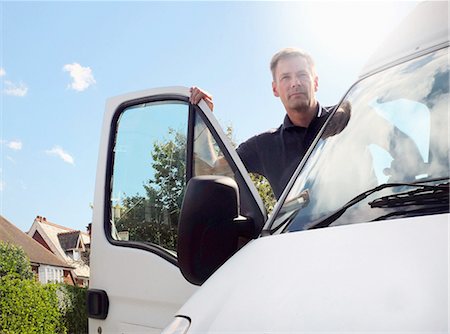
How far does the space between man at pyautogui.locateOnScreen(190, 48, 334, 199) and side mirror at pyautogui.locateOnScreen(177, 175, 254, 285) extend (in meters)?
0.84

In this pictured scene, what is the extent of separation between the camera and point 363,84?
1.93m

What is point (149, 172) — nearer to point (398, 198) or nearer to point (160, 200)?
point (160, 200)

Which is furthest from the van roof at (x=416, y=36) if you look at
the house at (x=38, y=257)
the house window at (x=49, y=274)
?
the house window at (x=49, y=274)

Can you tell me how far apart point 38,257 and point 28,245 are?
180 centimetres

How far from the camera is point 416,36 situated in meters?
1.82

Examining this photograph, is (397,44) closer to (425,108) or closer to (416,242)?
(425,108)

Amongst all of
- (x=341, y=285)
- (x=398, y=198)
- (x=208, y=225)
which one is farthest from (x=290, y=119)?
(x=341, y=285)

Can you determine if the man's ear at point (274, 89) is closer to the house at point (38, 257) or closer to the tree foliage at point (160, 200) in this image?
the tree foliage at point (160, 200)

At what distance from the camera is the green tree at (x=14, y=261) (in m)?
22.0

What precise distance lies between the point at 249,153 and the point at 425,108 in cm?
132

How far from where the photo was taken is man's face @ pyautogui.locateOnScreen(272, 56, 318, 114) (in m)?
2.70

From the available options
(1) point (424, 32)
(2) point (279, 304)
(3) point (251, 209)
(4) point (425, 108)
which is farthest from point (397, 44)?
(2) point (279, 304)

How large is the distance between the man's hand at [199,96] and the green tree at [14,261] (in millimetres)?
21160

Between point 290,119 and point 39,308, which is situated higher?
point 290,119
